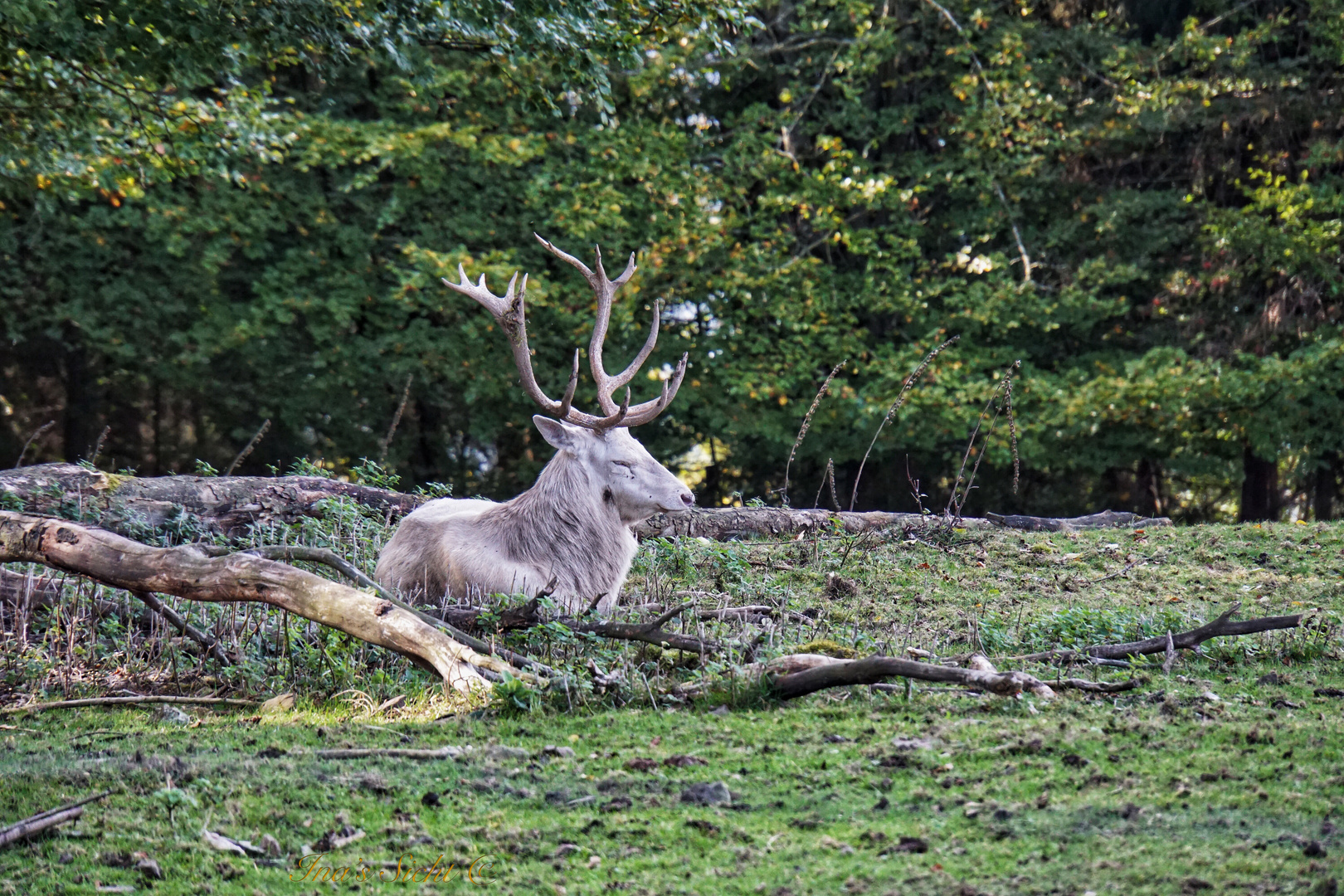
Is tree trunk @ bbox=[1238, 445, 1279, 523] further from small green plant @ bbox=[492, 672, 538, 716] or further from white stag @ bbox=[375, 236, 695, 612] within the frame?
small green plant @ bbox=[492, 672, 538, 716]

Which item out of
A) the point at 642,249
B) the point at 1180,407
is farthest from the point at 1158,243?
the point at 642,249

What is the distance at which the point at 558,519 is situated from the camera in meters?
7.09

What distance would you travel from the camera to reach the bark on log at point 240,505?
840cm

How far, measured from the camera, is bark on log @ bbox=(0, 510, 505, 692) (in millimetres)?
4848

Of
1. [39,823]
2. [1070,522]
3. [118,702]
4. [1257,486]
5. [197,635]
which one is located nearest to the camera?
[39,823]

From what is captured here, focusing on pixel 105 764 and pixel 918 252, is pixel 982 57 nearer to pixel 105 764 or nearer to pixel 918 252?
pixel 918 252

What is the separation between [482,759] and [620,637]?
1.37 metres

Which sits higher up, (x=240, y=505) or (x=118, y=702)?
(x=240, y=505)

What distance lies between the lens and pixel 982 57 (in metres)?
16.2

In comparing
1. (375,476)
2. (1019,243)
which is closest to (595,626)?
(375,476)

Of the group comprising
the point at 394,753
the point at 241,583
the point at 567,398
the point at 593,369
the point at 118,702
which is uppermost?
the point at 593,369

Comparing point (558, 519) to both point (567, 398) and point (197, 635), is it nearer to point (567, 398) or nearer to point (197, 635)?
point (567, 398)

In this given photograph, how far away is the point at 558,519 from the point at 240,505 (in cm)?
293

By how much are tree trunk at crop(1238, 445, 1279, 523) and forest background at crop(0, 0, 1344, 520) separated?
49 mm
